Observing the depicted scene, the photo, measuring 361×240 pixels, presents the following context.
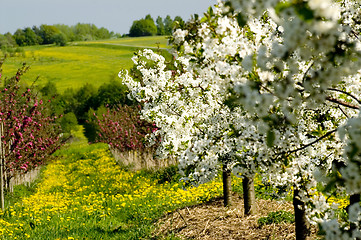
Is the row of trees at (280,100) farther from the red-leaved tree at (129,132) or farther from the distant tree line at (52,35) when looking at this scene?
the distant tree line at (52,35)

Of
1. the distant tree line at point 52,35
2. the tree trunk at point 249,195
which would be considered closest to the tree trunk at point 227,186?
the tree trunk at point 249,195

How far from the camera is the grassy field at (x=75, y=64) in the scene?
60391 mm

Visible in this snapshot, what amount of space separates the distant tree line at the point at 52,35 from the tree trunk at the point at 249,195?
307 feet

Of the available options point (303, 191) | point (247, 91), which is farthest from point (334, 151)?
point (247, 91)

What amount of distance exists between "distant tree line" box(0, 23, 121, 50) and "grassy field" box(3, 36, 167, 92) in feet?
38.9

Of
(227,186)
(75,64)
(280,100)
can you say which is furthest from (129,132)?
(75,64)

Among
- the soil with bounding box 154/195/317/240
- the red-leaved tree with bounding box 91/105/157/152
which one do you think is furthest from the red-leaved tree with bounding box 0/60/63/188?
the soil with bounding box 154/195/317/240

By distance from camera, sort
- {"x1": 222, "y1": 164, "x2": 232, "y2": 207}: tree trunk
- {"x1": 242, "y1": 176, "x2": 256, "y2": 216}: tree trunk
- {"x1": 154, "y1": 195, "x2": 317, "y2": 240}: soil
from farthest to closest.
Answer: {"x1": 222, "y1": 164, "x2": 232, "y2": 207}: tree trunk < {"x1": 242, "y1": 176, "x2": 256, "y2": 216}: tree trunk < {"x1": 154, "y1": 195, "x2": 317, "y2": 240}: soil

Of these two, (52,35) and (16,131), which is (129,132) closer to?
(16,131)

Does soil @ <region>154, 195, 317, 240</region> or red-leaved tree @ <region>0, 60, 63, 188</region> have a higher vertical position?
red-leaved tree @ <region>0, 60, 63, 188</region>

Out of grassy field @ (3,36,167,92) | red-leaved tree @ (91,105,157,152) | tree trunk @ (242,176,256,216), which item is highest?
grassy field @ (3,36,167,92)

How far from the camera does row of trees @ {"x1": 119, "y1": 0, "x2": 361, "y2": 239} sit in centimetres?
190

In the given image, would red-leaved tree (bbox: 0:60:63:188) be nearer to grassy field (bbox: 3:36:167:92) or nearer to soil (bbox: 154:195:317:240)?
soil (bbox: 154:195:317:240)

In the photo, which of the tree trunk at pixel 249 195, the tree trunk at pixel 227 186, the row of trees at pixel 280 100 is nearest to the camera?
the row of trees at pixel 280 100
